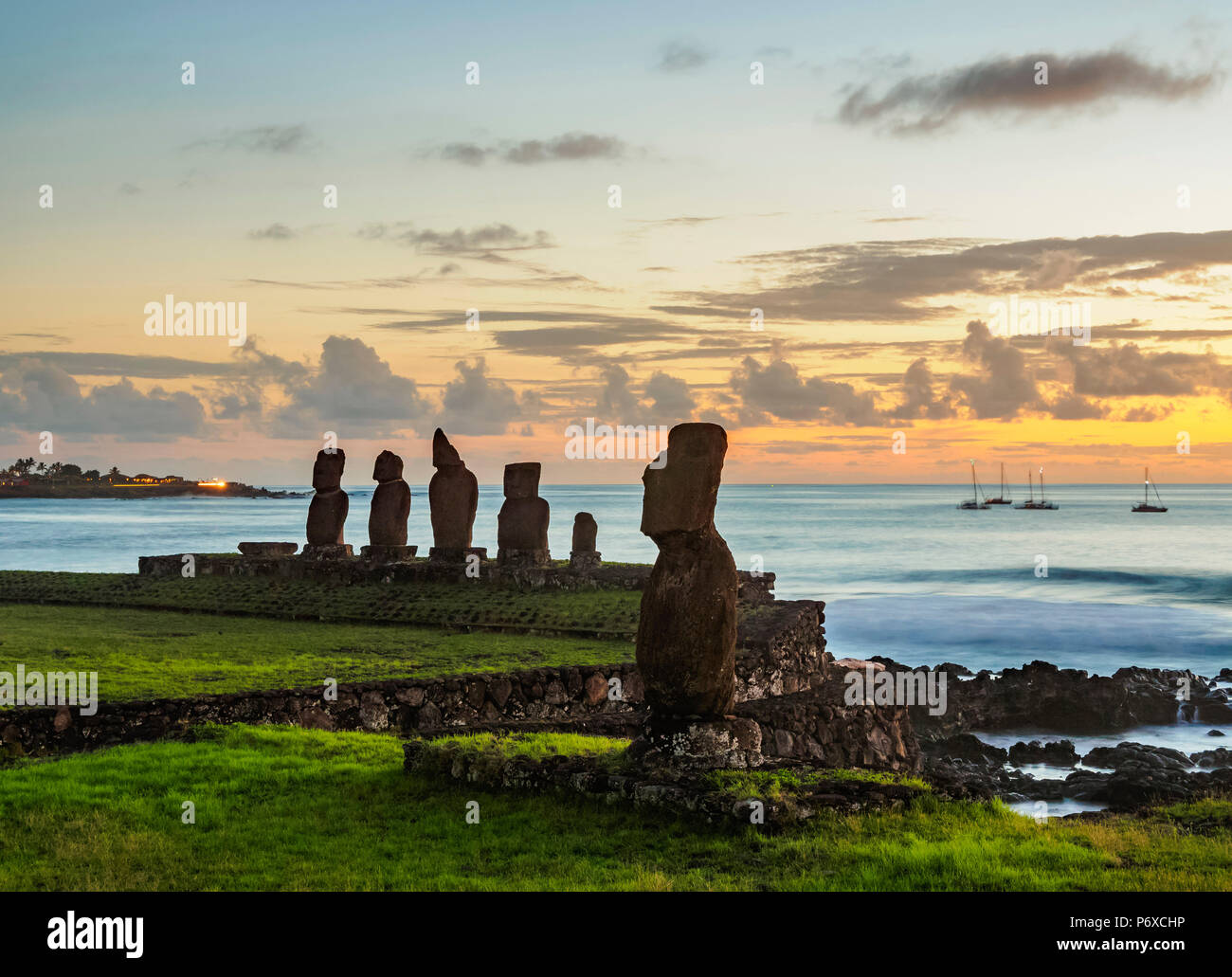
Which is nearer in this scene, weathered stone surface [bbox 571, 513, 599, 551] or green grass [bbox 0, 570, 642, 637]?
green grass [bbox 0, 570, 642, 637]

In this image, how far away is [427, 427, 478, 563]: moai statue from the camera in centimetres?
3303

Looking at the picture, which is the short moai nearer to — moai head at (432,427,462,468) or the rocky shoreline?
the rocky shoreline

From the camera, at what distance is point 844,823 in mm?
9719

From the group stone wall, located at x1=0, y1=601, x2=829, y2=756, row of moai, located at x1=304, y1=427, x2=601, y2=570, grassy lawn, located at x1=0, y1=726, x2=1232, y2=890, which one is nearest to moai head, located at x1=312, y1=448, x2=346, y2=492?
row of moai, located at x1=304, y1=427, x2=601, y2=570

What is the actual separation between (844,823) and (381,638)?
1653cm

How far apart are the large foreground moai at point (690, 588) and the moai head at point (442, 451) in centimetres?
2178

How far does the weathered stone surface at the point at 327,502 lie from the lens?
3472 centimetres

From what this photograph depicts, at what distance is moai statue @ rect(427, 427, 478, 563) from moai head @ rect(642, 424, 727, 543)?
21.1 m

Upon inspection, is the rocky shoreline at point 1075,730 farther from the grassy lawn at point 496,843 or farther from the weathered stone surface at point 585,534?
the grassy lawn at point 496,843

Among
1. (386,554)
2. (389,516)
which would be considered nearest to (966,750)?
(386,554)

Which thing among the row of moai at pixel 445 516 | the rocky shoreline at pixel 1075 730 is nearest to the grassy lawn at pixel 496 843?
A: the rocky shoreline at pixel 1075 730
